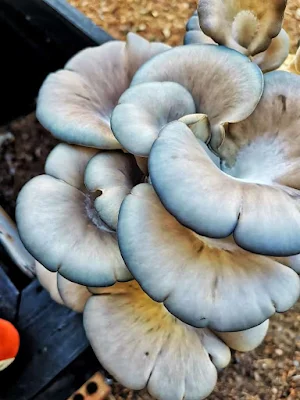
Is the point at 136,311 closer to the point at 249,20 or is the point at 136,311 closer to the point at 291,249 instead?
the point at 291,249

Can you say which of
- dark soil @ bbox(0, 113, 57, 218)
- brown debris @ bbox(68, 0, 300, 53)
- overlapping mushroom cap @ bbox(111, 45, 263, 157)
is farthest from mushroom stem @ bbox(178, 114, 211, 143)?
brown debris @ bbox(68, 0, 300, 53)

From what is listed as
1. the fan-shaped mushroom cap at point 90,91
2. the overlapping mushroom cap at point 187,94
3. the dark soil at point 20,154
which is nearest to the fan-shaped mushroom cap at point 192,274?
the overlapping mushroom cap at point 187,94

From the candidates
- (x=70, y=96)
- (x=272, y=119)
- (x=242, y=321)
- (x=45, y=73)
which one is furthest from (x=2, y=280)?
(x=45, y=73)

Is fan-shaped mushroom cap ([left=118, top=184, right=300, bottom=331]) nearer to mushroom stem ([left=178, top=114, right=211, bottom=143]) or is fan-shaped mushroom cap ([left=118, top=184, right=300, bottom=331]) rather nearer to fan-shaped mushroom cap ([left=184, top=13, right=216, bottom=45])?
mushroom stem ([left=178, top=114, right=211, bottom=143])

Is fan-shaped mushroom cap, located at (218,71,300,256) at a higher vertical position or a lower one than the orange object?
higher

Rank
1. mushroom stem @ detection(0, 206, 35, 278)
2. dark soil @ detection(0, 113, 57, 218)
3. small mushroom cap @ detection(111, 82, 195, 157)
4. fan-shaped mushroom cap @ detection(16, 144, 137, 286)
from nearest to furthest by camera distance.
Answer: small mushroom cap @ detection(111, 82, 195, 157) < fan-shaped mushroom cap @ detection(16, 144, 137, 286) < mushroom stem @ detection(0, 206, 35, 278) < dark soil @ detection(0, 113, 57, 218)

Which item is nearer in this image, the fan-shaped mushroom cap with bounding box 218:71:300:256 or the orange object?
the fan-shaped mushroom cap with bounding box 218:71:300:256
